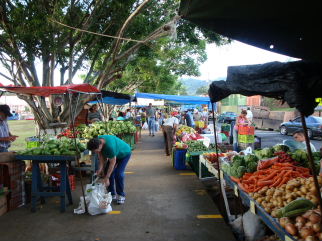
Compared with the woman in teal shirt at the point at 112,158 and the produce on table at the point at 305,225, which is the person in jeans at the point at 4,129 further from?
the produce on table at the point at 305,225

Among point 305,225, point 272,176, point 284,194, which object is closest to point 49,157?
point 272,176

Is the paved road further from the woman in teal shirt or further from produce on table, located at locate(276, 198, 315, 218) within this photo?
produce on table, located at locate(276, 198, 315, 218)

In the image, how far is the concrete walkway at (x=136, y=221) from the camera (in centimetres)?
436

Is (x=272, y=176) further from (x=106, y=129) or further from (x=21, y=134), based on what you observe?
(x=21, y=134)

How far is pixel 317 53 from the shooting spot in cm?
169

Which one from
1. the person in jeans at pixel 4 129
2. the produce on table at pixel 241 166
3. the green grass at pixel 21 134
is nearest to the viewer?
the produce on table at pixel 241 166

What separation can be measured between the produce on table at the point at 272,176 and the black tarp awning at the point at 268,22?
102 inches

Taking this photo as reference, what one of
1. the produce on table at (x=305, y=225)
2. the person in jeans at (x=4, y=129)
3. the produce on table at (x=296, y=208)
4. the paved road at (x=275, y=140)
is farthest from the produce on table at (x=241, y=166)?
the paved road at (x=275, y=140)

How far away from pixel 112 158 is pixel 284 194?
10.1 ft

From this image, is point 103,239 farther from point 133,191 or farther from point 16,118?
point 16,118

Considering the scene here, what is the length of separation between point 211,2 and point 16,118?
53780 mm

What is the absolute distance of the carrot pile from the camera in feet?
13.3

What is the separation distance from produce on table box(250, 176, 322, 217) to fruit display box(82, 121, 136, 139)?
6.77 m

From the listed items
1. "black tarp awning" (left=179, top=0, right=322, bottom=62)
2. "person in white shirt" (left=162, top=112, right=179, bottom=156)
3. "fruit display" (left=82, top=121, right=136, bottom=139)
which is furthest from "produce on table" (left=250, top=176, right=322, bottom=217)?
"person in white shirt" (left=162, top=112, right=179, bottom=156)
